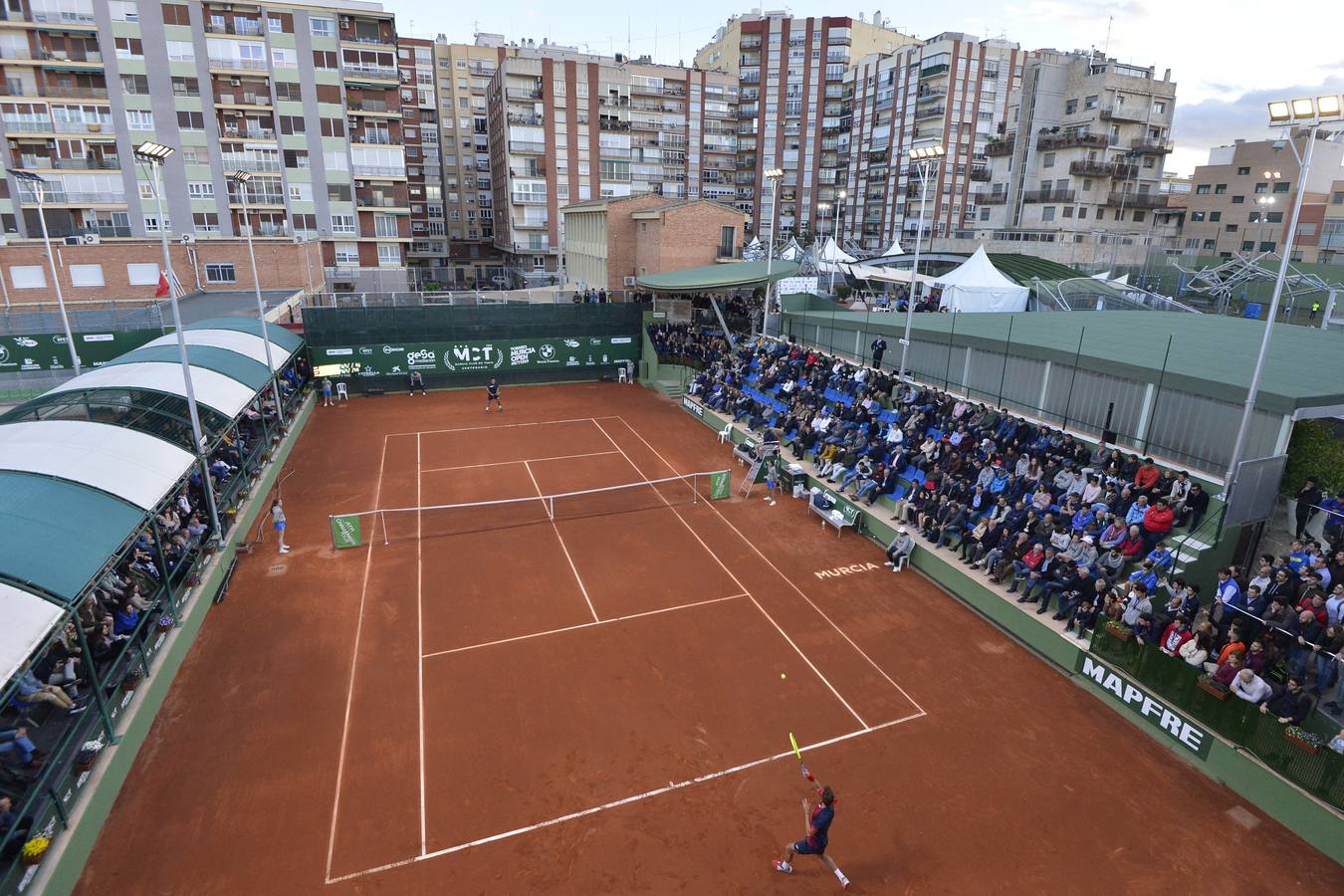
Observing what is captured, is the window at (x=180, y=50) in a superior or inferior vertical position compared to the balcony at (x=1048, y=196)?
superior

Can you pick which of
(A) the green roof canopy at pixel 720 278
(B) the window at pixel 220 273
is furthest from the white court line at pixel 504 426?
(B) the window at pixel 220 273

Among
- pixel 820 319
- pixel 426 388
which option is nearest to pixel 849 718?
pixel 820 319

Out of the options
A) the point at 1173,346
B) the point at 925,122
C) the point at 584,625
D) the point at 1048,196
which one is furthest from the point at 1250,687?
the point at 925,122

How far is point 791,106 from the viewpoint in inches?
3034

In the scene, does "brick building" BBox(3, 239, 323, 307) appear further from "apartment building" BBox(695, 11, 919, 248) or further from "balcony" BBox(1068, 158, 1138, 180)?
"balcony" BBox(1068, 158, 1138, 180)

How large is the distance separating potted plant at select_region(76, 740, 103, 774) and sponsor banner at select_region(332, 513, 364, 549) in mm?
7881

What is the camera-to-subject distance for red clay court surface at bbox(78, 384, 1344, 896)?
8.96 meters

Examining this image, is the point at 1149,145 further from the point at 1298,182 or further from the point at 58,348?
the point at 58,348

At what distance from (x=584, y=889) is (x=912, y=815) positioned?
462 centimetres

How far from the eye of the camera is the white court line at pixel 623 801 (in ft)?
29.2

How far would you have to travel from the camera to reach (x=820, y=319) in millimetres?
29703

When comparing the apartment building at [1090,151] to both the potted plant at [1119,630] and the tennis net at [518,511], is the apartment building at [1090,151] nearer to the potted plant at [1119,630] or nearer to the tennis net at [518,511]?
the tennis net at [518,511]

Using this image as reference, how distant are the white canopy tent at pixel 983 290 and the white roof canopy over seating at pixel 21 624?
3075 cm

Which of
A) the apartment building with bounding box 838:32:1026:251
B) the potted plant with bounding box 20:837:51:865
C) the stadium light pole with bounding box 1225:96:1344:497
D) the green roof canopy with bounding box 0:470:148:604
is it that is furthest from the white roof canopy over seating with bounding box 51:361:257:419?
the apartment building with bounding box 838:32:1026:251
